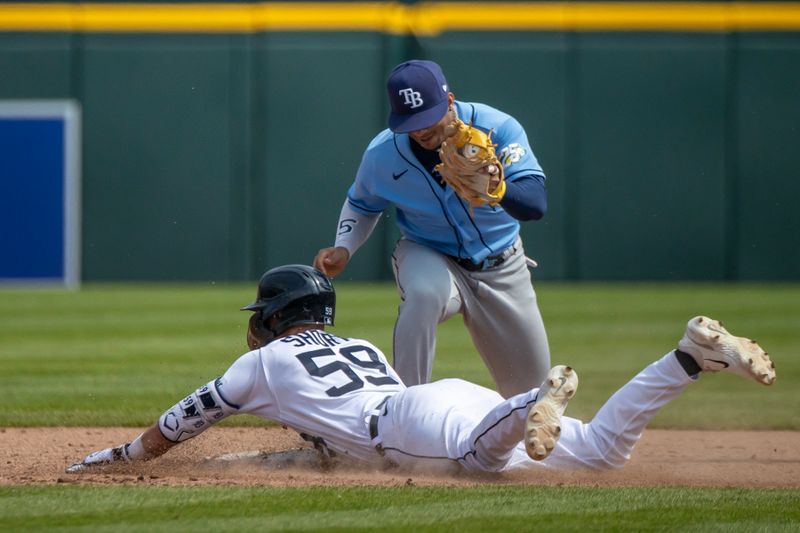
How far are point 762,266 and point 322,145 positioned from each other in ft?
18.3

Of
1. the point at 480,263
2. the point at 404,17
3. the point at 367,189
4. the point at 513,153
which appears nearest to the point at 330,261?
the point at 367,189

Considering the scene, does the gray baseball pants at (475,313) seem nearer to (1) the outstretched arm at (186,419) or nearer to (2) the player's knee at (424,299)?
(2) the player's knee at (424,299)

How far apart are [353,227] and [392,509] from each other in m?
2.12

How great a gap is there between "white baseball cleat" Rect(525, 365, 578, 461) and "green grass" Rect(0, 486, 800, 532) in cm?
19

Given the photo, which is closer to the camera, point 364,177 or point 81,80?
point 364,177

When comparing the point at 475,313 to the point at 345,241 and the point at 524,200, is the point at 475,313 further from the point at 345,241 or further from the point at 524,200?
the point at 524,200

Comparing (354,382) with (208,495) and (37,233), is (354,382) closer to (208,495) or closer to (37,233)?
(208,495)

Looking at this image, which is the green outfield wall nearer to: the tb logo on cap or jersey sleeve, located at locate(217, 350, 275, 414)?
the tb logo on cap

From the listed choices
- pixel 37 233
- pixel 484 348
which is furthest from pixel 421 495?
pixel 37 233

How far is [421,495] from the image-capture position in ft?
14.3

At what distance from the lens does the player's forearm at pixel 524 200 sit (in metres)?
5.19

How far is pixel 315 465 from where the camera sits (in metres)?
5.22

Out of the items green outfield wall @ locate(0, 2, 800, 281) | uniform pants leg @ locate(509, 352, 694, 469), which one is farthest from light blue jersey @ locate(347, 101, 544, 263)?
green outfield wall @ locate(0, 2, 800, 281)

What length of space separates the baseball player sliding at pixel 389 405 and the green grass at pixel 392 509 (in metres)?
0.28
